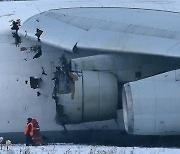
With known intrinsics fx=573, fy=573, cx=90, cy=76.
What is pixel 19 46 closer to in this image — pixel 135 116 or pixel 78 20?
pixel 78 20

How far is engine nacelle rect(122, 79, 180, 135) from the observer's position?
40.0 ft

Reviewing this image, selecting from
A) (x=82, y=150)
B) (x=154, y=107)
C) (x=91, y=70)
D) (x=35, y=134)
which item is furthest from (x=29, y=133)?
(x=154, y=107)

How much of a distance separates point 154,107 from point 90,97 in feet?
5.81

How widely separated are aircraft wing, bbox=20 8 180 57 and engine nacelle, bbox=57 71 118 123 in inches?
35.5

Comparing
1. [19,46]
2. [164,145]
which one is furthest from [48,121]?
[164,145]

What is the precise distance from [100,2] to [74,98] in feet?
11.8

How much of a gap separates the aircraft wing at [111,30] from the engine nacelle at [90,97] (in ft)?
2.96

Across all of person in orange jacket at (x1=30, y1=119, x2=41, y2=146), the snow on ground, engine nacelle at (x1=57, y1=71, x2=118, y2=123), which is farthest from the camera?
engine nacelle at (x1=57, y1=71, x2=118, y2=123)

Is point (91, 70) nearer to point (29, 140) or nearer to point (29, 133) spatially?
point (29, 133)

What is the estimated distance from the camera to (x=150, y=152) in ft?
37.3

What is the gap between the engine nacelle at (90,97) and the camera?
13320 mm

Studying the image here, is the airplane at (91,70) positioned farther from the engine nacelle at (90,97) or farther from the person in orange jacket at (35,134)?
the person in orange jacket at (35,134)

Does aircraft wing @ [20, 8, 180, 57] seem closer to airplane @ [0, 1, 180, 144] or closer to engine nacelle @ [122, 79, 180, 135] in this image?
airplane @ [0, 1, 180, 144]

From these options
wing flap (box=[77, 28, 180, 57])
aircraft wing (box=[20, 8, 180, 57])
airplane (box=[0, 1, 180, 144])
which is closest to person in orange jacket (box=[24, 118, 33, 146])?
airplane (box=[0, 1, 180, 144])
